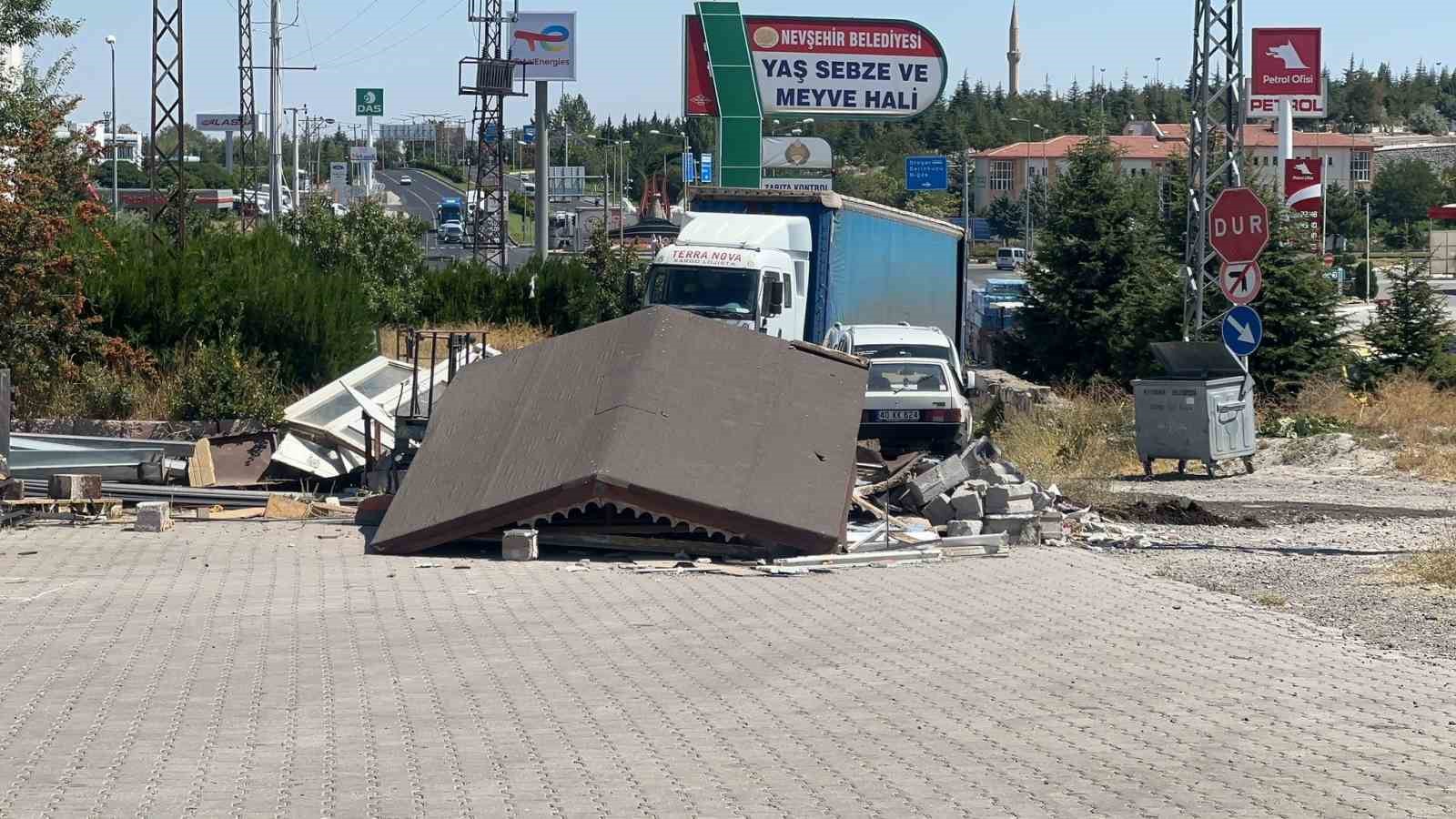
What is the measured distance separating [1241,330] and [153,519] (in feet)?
44.3

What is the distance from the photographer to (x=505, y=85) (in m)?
52.8

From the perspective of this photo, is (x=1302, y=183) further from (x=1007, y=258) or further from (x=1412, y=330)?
(x=1007, y=258)

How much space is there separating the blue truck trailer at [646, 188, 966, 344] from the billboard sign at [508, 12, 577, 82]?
27.5 m

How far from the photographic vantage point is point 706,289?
2517 cm

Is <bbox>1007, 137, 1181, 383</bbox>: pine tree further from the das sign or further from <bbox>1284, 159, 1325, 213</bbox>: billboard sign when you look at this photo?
the das sign

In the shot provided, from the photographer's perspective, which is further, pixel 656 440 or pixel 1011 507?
pixel 1011 507

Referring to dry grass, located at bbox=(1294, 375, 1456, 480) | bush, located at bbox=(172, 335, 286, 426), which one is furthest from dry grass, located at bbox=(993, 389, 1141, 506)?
bush, located at bbox=(172, 335, 286, 426)

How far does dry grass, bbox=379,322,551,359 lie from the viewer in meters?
30.4

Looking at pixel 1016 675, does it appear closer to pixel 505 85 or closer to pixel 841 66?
pixel 841 66

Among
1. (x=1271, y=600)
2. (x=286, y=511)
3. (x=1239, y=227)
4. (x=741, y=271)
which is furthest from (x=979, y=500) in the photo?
(x=741, y=271)

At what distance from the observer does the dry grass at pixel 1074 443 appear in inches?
771

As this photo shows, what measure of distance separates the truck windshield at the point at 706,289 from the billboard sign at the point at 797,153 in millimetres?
25101

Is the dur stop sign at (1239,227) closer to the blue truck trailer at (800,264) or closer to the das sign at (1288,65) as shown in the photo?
the blue truck trailer at (800,264)

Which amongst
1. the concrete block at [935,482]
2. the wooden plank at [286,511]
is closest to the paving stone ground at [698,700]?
the concrete block at [935,482]
